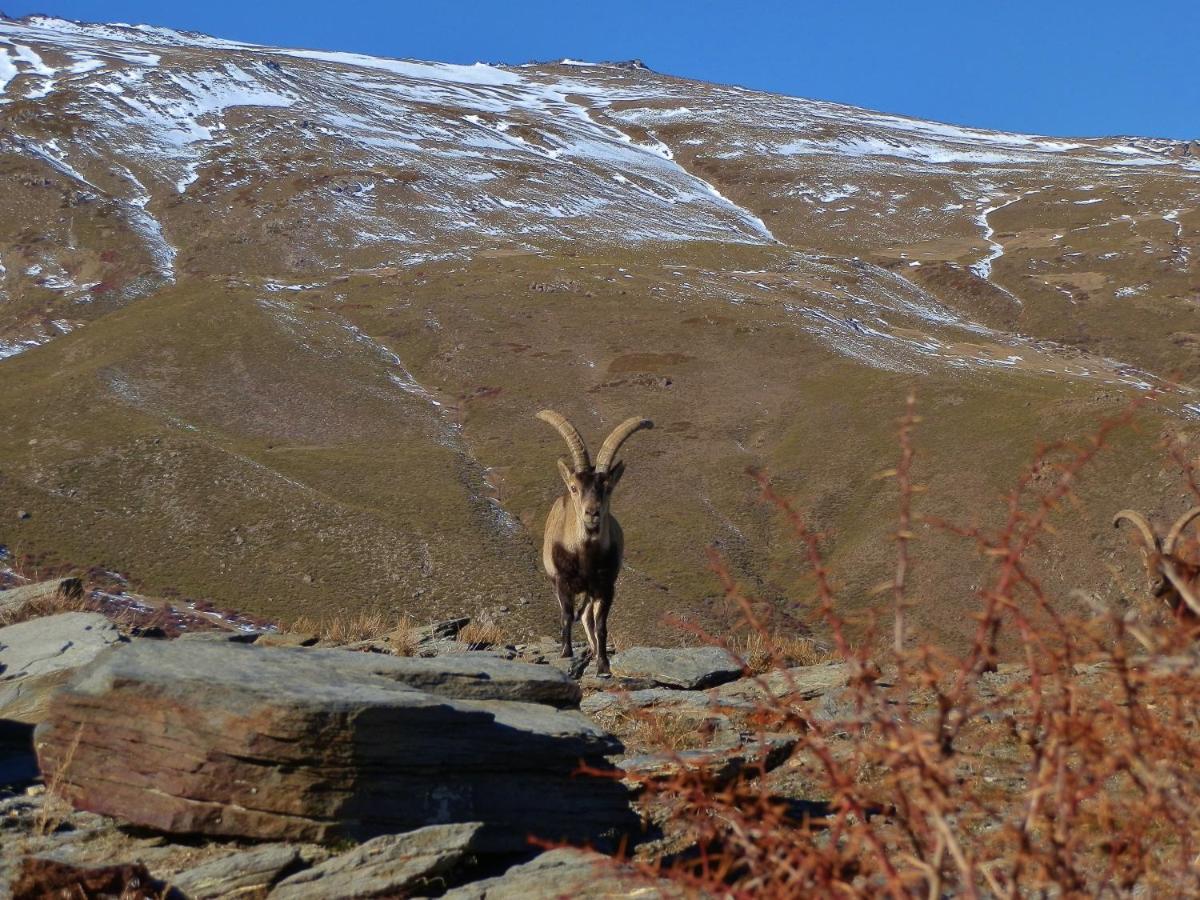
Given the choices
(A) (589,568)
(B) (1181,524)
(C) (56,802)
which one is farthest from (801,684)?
(C) (56,802)

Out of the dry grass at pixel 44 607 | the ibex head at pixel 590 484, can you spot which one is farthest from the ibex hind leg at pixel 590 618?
the dry grass at pixel 44 607

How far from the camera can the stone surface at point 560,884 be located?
21.9 ft

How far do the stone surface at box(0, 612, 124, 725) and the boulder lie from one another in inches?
115

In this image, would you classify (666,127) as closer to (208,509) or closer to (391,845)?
(208,509)

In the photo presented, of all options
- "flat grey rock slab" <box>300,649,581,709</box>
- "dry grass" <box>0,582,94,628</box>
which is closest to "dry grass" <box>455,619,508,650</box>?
"dry grass" <box>0,582,94,628</box>

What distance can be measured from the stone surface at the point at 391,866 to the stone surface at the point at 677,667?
6.07m

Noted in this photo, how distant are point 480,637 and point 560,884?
10.2 metres

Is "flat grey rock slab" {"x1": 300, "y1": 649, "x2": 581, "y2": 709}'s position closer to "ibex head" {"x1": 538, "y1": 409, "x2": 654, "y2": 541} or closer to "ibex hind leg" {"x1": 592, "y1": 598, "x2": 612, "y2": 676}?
"ibex hind leg" {"x1": 592, "y1": 598, "x2": 612, "y2": 676}

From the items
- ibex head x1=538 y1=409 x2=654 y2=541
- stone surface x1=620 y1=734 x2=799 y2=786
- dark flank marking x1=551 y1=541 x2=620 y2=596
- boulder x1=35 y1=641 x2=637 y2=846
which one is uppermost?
ibex head x1=538 y1=409 x2=654 y2=541

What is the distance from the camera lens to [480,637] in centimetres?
1717

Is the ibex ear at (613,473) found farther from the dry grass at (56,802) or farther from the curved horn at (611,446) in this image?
the dry grass at (56,802)

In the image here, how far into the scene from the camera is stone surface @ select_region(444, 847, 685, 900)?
21.9 feet

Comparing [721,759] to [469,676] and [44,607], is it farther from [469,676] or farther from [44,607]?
[44,607]

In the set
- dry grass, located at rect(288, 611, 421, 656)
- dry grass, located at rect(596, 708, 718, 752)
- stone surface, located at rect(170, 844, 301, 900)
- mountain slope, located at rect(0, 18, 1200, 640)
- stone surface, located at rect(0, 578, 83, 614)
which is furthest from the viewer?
mountain slope, located at rect(0, 18, 1200, 640)
